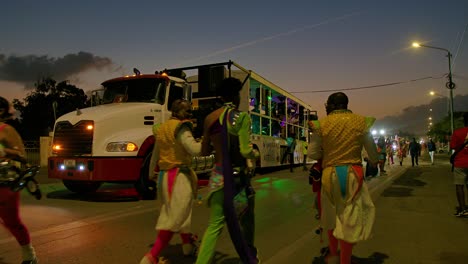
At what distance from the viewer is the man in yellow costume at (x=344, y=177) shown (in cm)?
374

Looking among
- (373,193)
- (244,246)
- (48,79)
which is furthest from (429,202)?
(48,79)

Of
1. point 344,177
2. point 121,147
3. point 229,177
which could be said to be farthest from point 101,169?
point 344,177

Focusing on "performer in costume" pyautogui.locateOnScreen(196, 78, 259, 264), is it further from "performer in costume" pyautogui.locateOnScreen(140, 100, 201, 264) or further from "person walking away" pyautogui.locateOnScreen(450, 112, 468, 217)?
"person walking away" pyautogui.locateOnScreen(450, 112, 468, 217)

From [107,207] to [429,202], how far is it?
278 inches

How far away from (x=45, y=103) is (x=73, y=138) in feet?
184

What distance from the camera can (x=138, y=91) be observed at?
34.5 feet

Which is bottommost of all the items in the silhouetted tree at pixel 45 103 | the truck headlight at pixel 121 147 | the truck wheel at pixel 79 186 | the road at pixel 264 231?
the road at pixel 264 231

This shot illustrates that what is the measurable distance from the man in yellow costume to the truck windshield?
22.8 feet

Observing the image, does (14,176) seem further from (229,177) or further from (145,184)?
(145,184)

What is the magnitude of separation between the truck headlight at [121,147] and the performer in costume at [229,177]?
5.85 m

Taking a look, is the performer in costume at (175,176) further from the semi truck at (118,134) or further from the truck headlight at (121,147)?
the truck headlight at (121,147)

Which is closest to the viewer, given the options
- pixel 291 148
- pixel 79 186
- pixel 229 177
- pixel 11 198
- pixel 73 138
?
pixel 229 177

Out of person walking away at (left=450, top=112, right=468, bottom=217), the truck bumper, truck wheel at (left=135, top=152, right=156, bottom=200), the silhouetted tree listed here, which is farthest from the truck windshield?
the silhouetted tree

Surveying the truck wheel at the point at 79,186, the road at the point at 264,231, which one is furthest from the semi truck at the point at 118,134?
the road at the point at 264,231
